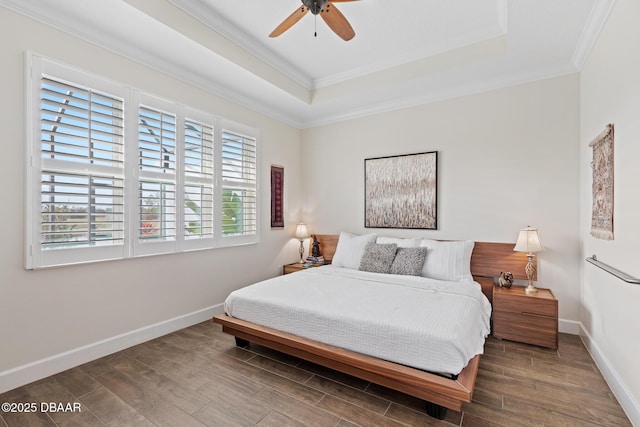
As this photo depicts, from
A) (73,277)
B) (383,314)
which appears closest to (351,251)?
(383,314)

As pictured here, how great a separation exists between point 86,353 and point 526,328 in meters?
3.96

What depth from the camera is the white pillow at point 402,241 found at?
11.9 feet

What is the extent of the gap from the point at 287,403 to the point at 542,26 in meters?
3.56

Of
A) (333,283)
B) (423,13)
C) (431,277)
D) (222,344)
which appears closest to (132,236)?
(222,344)

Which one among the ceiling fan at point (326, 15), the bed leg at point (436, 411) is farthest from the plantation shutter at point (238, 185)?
the bed leg at point (436, 411)

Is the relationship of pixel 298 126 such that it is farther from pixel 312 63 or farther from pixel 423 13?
pixel 423 13

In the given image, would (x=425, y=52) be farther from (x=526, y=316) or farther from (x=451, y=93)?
(x=526, y=316)

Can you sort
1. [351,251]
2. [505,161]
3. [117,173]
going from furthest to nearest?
[351,251]
[505,161]
[117,173]

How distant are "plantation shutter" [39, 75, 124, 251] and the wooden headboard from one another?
12.2 feet

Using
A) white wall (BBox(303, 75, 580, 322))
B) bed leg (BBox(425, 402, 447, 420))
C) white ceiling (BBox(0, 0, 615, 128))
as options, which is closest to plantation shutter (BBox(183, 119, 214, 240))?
white ceiling (BBox(0, 0, 615, 128))

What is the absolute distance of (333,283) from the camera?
3.09m

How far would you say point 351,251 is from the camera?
3902 millimetres

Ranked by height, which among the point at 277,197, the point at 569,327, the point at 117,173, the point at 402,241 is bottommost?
the point at 569,327

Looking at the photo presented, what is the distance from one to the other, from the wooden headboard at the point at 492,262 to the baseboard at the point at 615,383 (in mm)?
776
